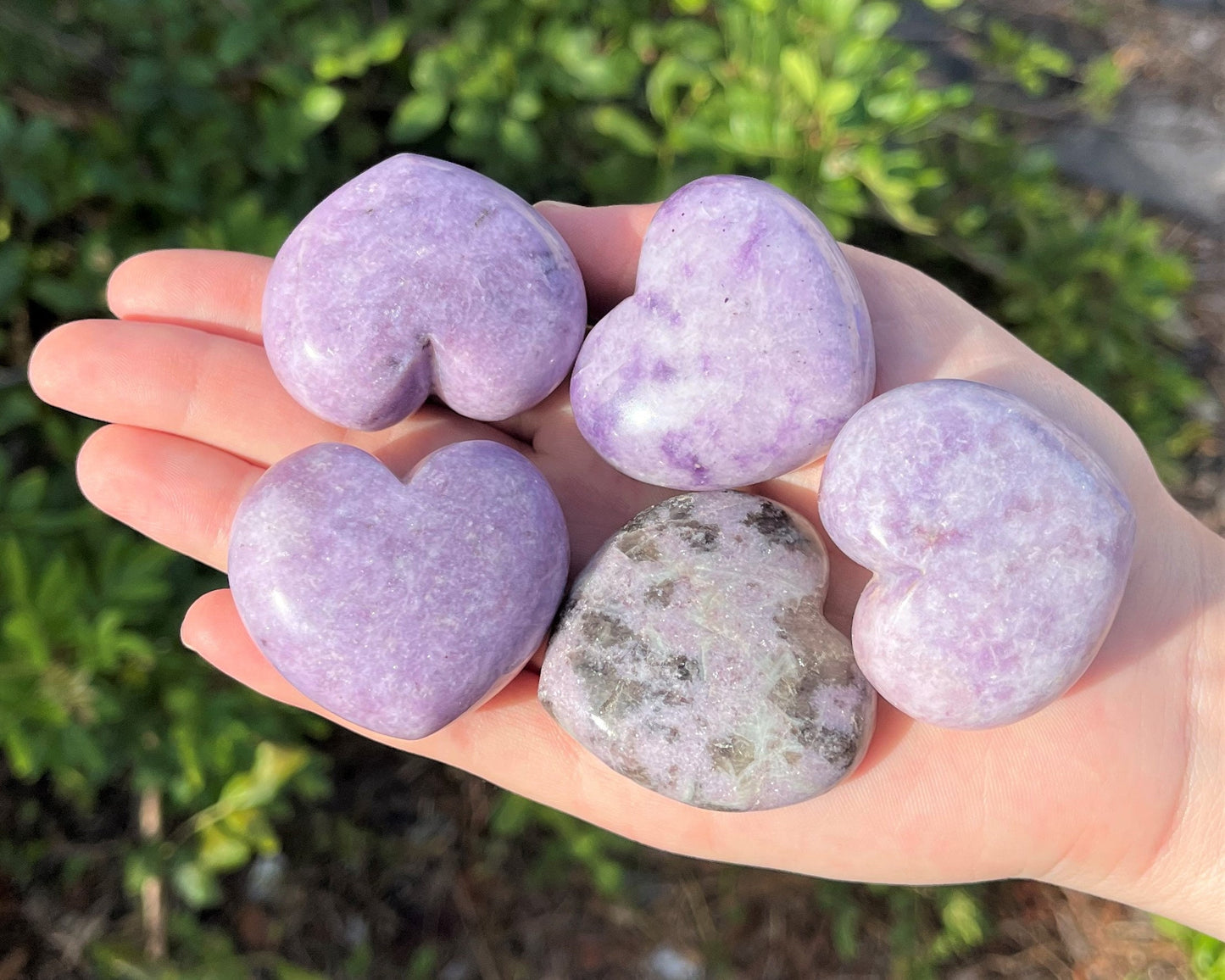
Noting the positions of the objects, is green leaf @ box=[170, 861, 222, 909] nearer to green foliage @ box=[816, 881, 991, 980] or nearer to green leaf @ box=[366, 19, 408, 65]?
green foliage @ box=[816, 881, 991, 980]

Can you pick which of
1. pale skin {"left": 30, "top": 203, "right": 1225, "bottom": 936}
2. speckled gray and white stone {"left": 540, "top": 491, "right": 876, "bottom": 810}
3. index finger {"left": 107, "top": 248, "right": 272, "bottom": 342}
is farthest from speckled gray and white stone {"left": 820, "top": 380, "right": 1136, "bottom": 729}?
index finger {"left": 107, "top": 248, "right": 272, "bottom": 342}

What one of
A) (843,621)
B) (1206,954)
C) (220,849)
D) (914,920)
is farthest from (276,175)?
(1206,954)

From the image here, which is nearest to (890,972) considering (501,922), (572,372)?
(501,922)

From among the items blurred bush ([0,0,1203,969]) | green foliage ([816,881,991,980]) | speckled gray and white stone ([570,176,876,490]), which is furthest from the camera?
green foliage ([816,881,991,980])

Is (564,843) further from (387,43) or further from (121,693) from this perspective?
(387,43)

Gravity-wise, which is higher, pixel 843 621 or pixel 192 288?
pixel 192 288

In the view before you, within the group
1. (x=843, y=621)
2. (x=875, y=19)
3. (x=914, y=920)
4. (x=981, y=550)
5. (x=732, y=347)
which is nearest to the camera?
(x=981, y=550)
